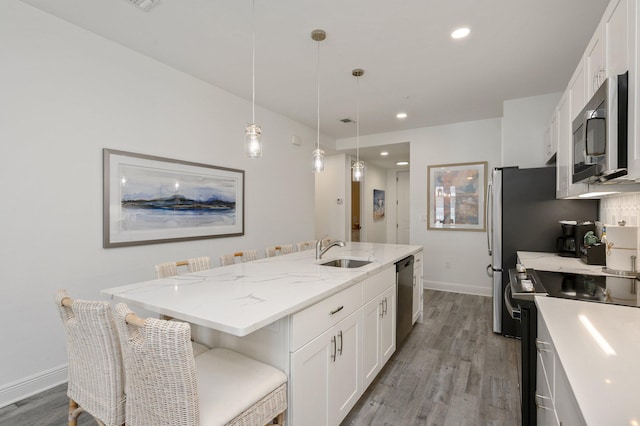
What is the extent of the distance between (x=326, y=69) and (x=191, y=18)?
4.18 feet

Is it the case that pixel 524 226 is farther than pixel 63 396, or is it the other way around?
pixel 524 226

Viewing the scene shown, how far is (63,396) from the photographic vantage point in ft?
7.09

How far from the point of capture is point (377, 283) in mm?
2287

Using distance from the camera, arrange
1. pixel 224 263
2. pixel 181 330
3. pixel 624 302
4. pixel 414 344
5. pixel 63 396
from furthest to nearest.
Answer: pixel 414 344
pixel 224 263
pixel 63 396
pixel 624 302
pixel 181 330

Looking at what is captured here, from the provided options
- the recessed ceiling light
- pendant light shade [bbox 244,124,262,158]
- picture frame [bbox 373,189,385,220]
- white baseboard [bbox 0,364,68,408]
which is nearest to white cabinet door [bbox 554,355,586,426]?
pendant light shade [bbox 244,124,262,158]

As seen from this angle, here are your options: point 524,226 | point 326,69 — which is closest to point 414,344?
point 524,226

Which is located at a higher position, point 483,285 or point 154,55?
point 154,55

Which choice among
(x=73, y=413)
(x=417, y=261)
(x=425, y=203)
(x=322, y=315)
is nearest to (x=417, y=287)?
(x=417, y=261)

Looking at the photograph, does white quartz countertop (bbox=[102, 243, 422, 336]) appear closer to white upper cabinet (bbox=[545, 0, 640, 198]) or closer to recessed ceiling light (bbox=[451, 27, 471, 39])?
white upper cabinet (bbox=[545, 0, 640, 198])

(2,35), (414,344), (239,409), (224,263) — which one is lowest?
(414,344)

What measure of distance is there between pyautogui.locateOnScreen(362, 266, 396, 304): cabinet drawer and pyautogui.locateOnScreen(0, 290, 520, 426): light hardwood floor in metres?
0.72

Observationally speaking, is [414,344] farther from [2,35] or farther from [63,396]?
[2,35]

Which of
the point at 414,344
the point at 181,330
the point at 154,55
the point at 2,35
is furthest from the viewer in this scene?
the point at 414,344

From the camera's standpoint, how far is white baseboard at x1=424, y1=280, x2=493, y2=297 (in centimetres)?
468
